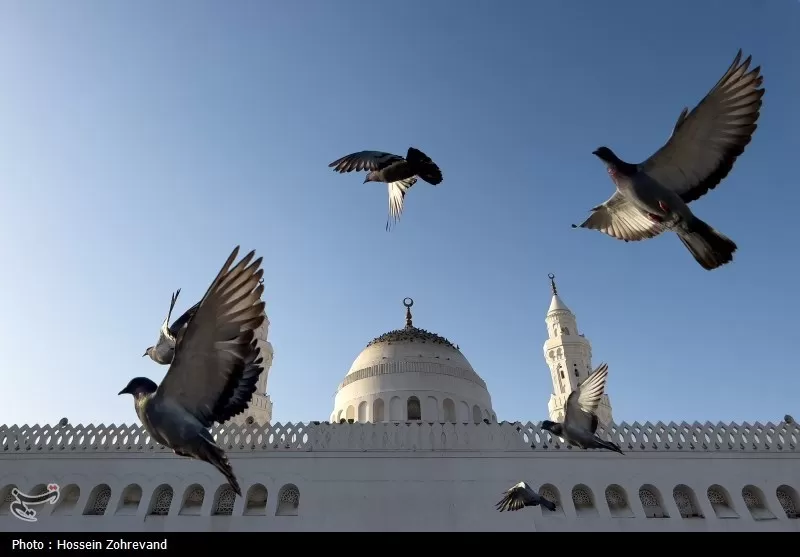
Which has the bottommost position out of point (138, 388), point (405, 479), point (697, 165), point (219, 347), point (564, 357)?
point (138, 388)

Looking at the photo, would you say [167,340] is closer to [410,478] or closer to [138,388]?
[138,388]

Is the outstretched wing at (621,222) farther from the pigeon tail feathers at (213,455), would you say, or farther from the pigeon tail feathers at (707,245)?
the pigeon tail feathers at (213,455)

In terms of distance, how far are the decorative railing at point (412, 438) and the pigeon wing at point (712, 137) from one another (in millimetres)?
14901

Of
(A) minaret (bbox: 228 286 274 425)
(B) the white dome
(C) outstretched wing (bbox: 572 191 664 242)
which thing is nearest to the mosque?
(B) the white dome

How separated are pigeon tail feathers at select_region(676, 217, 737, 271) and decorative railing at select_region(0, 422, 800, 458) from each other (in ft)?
49.0

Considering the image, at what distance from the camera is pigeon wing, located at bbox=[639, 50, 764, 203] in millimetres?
4680

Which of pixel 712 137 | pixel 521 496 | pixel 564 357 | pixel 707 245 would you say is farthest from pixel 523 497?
pixel 564 357

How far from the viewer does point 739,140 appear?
15.9ft

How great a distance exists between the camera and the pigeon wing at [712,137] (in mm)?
4680

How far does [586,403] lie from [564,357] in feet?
94.5

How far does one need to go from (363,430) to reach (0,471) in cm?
1299

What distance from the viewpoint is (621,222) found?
5930 millimetres

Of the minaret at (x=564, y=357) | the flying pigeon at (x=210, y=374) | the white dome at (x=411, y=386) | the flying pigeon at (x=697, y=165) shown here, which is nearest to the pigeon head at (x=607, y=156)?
the flying pigeon at (x=697, y=165)
